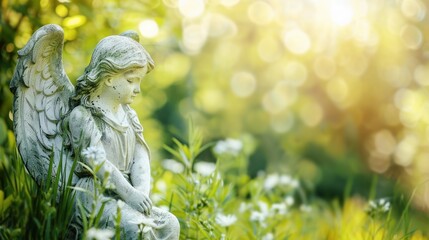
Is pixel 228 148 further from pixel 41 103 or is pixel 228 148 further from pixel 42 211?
pixel 42 211

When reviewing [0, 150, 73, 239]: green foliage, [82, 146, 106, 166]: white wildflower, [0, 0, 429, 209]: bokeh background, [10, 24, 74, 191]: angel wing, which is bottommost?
[0, 0, 429, 209]: bokeh background

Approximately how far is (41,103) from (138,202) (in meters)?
0.70

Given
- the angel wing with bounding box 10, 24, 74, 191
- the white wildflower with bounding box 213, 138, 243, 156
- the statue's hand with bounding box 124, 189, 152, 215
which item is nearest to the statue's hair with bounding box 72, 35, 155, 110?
the angel wing with bounding box 10, 24, 74, 191

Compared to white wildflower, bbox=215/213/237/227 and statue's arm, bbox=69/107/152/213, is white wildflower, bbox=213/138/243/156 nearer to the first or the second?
white wildflower, bbox=215/213/237/227

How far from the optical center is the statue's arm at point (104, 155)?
10.3 ft

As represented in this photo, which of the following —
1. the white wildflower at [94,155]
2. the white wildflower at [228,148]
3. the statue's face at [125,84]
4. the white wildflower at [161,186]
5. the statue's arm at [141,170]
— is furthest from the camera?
the white wildflower at [228,148]

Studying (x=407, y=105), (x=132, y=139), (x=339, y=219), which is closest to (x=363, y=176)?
(x=407, y=105)

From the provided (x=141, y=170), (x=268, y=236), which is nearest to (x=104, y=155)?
(x=141, y=170)

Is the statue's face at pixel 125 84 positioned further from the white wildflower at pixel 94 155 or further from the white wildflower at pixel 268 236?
the white wildflower at pixel 268 236

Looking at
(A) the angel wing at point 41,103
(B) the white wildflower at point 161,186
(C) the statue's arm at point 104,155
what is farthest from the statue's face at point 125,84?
(B) the white wildflower at point 161,186

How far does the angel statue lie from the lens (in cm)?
312

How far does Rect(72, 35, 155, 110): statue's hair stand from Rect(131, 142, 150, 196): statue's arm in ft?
1.16

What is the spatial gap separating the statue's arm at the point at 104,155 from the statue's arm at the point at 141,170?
0.41 ft

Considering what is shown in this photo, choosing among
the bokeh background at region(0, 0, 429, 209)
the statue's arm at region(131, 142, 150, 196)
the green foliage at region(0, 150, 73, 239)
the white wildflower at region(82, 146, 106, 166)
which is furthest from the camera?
the bokeh background at region(0, 0, 429, 209)
